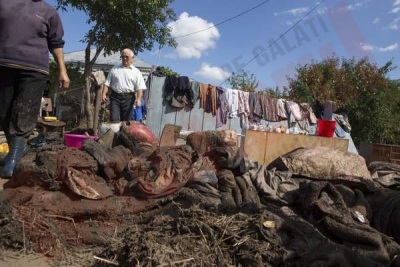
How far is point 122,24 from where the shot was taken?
403 inches

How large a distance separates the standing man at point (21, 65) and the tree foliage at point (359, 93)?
14.3 meters

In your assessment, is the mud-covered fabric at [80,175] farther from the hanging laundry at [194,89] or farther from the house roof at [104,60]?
the house roof at [104,60]

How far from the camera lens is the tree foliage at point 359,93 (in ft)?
54.7

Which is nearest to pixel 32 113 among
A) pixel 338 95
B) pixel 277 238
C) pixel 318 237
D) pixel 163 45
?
pixel 277 238

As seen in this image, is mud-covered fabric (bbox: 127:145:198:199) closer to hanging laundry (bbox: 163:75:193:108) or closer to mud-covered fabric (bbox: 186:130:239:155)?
mud-covered fabric (bbox: 186:130:239:155)

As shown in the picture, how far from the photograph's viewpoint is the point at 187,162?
10.2ft

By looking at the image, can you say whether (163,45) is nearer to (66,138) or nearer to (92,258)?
(66,138)

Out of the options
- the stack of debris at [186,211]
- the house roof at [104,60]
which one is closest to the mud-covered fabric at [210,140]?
the stack of debris at [186,211]

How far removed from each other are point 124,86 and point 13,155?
8.56 feet

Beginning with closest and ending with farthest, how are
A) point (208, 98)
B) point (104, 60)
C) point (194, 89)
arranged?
1. point (194, 89)
2. point (208, 98)
3. point (104, 60)

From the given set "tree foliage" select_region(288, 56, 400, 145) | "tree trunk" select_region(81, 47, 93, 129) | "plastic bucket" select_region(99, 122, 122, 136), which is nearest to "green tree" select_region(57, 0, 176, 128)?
"tree trunk" select_region(81, 47, 93, 129)

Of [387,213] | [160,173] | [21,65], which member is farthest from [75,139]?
[387,213]

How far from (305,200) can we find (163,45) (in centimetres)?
916

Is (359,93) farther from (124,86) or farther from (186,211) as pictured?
(186,211)
